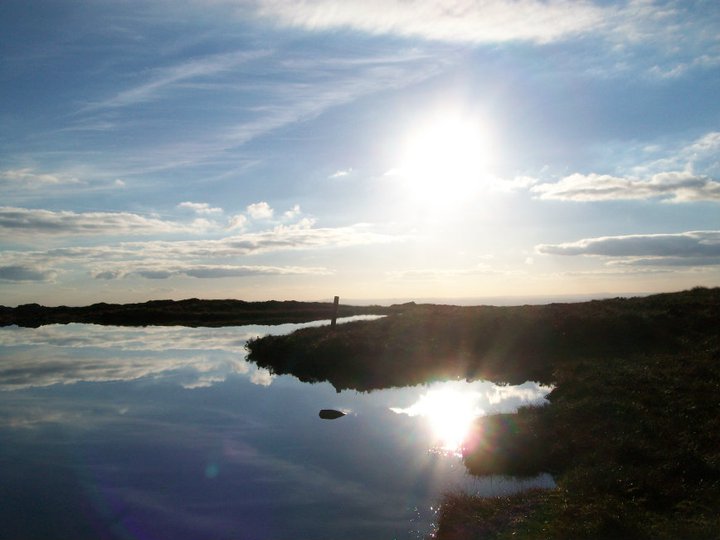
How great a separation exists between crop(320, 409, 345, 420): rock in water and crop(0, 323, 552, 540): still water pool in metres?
0.60

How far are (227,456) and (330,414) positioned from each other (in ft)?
21.1

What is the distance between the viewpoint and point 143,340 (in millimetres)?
59188

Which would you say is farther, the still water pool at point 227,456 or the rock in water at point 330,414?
the rock in water at point 330,414

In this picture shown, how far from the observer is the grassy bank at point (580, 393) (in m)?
12.9

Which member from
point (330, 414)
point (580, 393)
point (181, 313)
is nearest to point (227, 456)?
point (330, 414)

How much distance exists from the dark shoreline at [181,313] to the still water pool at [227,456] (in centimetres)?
5324

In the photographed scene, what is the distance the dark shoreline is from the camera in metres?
89.9

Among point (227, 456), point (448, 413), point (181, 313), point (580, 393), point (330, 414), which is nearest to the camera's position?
point (227, 456)

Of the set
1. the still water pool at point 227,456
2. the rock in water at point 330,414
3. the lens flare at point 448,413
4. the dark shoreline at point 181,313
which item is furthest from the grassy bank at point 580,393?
the dark shoreline at point 181,313

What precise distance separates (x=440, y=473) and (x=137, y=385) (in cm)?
2324

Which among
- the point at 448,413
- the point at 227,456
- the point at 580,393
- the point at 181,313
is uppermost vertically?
the point at 181,313

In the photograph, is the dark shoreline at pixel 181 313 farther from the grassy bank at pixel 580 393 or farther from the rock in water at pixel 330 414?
the rock in water at pixel 330 414

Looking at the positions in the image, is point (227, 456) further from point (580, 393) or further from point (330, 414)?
point (580, 393)

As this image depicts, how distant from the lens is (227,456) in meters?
19.8
